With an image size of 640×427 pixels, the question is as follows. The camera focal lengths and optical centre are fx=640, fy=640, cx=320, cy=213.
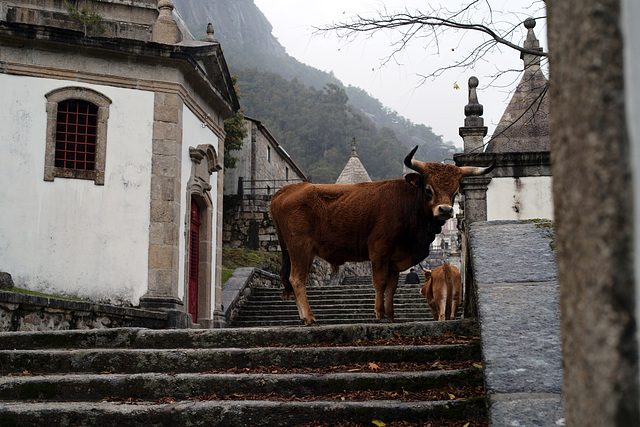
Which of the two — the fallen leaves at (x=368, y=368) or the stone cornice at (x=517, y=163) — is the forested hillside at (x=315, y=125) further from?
the fallen leaves at (x=368, y=368)

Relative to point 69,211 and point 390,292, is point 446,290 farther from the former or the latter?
point 69,211

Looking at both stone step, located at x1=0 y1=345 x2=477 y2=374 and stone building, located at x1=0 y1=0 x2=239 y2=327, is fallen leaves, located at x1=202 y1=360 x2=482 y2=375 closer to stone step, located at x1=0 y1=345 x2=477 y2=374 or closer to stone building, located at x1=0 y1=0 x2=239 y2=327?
stone step, located at x1=0 y1=345 x2=477 y2=374

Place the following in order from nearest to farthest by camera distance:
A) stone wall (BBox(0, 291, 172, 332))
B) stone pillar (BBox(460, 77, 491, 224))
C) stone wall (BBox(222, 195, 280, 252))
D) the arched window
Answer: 1. stone wall (BBox(0, 291, 172, 332))
2. the arched window
3. stone pillar (BBox(460, 77, 491, 224))
4. stone wall (BBox(222, 195, 280, 252))

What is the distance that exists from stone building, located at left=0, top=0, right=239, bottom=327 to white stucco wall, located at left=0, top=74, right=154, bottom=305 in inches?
0.7

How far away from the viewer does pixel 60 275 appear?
1128 centimetres

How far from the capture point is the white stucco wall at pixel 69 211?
1119cm

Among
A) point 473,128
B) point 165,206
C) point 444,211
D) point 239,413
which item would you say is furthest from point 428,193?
point 473,128

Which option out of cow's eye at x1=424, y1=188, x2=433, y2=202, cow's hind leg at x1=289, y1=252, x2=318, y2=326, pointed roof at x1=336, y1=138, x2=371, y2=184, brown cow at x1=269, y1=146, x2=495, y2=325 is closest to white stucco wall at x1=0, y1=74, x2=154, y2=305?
brown cow at x1=269, y1=146, x2=495, y2=325

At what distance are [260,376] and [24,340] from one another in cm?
243

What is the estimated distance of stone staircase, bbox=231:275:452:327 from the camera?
13433 millimetres

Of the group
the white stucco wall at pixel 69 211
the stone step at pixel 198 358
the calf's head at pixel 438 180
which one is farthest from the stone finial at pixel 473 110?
the stone step at pixel 198 358

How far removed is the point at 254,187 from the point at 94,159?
23.2m

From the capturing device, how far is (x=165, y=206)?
39.5ft

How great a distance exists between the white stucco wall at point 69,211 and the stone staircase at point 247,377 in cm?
610
